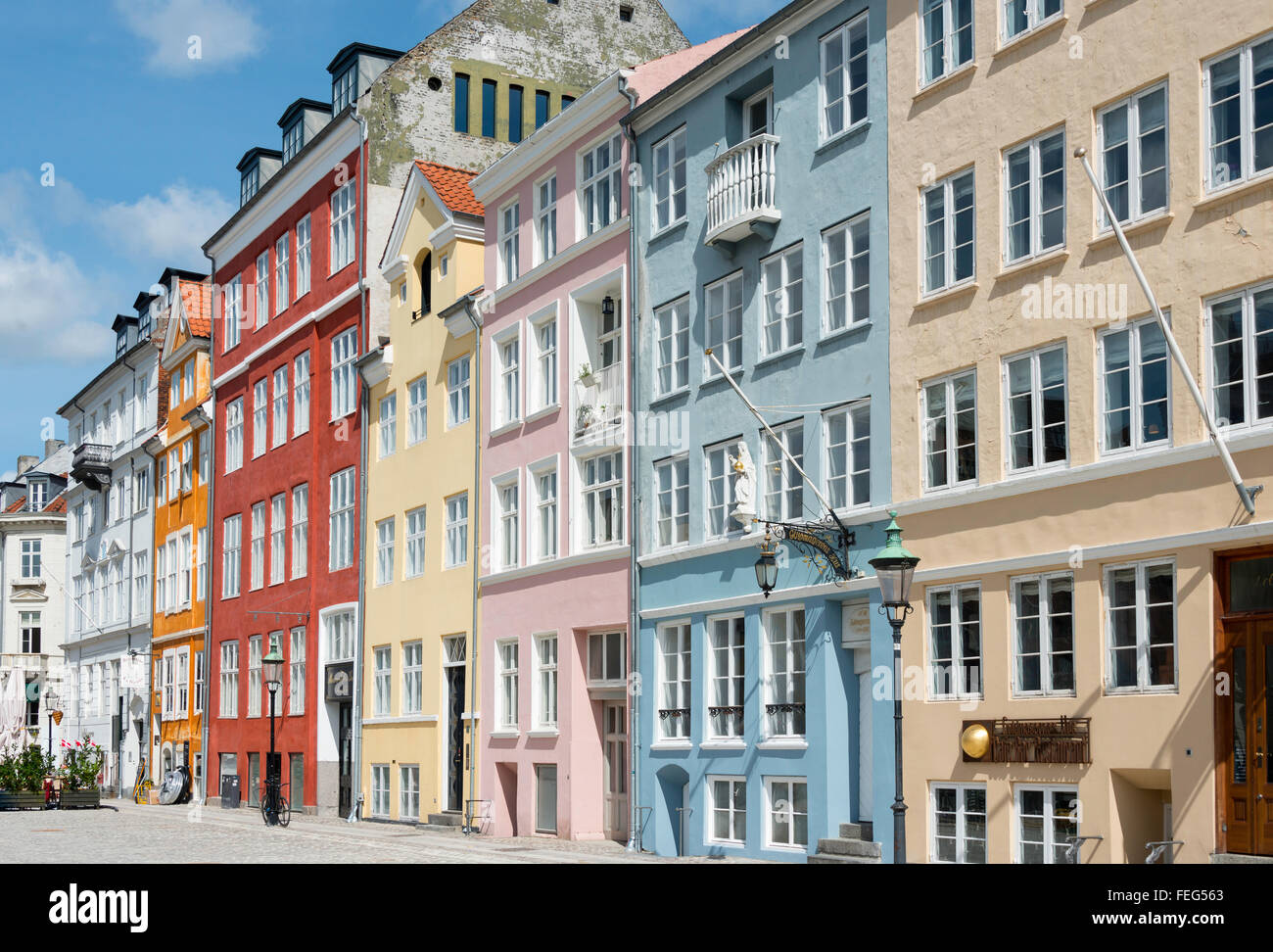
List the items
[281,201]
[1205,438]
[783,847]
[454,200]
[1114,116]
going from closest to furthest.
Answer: [1205,438] < [1114,116] < [783,847] < [454,200] < [281,201]

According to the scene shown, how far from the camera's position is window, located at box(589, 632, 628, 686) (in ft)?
100

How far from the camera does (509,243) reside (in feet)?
116

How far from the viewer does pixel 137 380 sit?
2549 inches

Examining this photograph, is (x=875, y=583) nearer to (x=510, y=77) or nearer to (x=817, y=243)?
(x=817, y=243)

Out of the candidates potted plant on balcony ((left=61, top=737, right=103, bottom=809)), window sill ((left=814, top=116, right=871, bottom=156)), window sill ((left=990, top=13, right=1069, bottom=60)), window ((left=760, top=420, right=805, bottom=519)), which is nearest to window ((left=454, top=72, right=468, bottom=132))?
window sill ((left=814, top=116, right=871, bottom=156))

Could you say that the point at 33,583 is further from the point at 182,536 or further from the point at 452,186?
A: the point at 452,186

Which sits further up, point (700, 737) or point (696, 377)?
point (696, 377)

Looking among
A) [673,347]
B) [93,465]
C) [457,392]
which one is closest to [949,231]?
[673,347]

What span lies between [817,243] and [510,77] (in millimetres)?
21858

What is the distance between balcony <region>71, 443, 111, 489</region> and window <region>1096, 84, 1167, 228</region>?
5365cm

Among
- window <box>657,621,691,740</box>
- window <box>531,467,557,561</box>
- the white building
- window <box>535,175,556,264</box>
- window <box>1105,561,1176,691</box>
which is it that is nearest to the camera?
window <box>1105,561,1176,691</box>

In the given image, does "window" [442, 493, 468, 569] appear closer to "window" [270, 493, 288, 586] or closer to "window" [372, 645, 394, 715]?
"window" [372, 645, 394, 715]

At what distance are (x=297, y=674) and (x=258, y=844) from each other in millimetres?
15369
